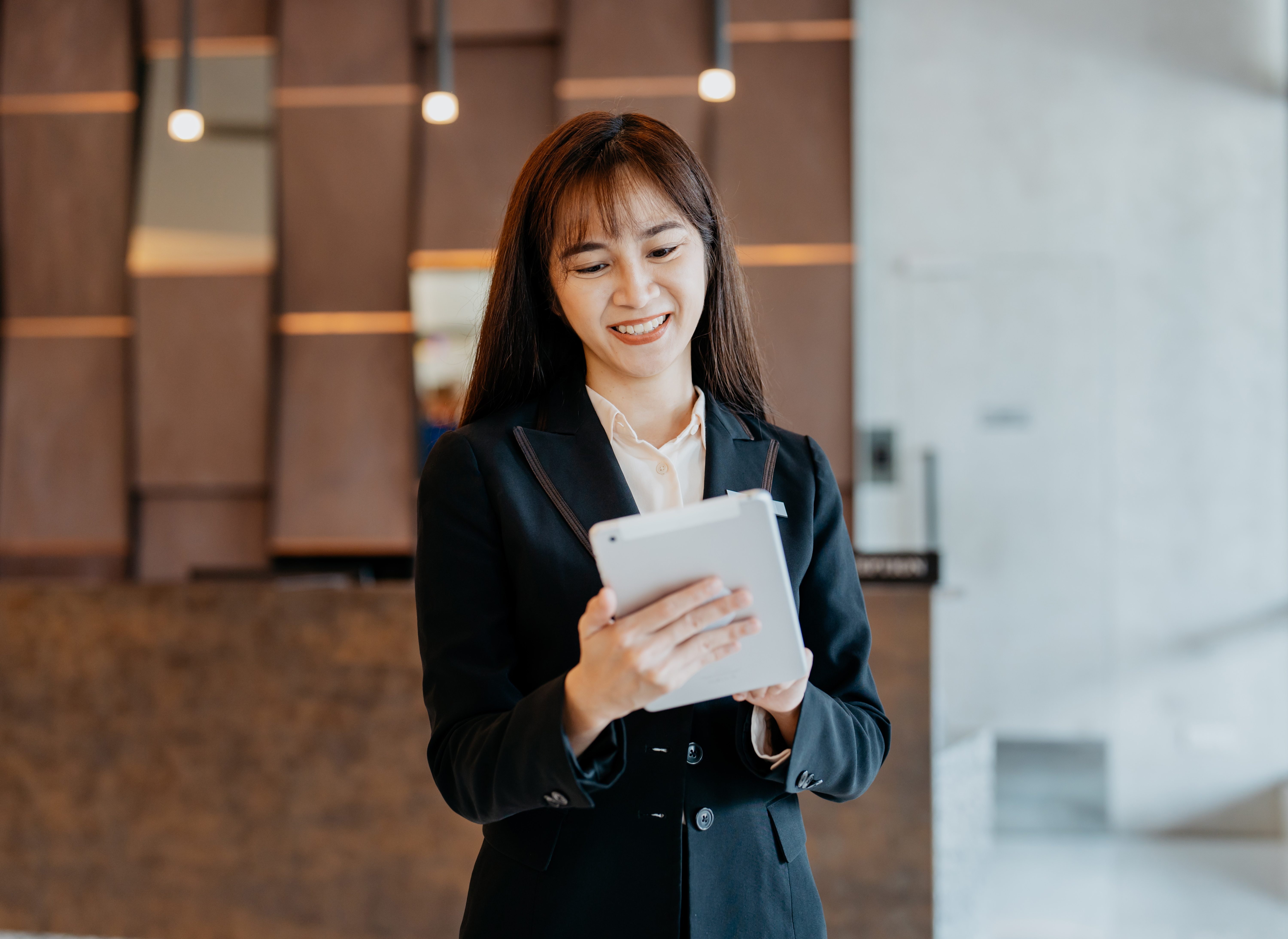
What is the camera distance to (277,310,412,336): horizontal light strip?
167 inches

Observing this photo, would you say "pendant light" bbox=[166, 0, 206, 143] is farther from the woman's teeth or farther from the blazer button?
the blazer button

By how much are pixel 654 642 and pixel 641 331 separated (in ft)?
1.20

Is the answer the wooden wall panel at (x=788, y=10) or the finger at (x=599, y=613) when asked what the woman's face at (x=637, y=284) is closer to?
the finger at (x=599, y=613)

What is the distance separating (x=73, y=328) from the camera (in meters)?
4.39

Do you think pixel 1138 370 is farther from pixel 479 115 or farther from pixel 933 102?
pixel 479 115

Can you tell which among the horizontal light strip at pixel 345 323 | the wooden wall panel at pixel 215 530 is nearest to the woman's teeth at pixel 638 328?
the horizontal light strip at pixel 345 323

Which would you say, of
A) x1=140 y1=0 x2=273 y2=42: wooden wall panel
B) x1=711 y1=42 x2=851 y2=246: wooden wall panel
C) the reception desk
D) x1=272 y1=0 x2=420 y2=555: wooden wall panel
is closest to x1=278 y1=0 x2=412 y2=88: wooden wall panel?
x1=272 y1=0 x2=420 y2=555: wooden wall panel

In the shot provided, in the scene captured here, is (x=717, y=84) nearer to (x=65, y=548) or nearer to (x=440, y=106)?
(x=440, y=106)

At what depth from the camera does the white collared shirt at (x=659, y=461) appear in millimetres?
1084

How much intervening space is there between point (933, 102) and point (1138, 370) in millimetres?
1391

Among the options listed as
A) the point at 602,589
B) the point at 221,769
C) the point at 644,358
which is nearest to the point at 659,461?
the point at 644,358

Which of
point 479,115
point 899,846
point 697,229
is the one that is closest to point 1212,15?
point 479,115

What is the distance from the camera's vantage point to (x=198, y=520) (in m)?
4.37

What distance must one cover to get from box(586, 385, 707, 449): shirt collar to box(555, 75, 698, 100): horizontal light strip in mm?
3249
